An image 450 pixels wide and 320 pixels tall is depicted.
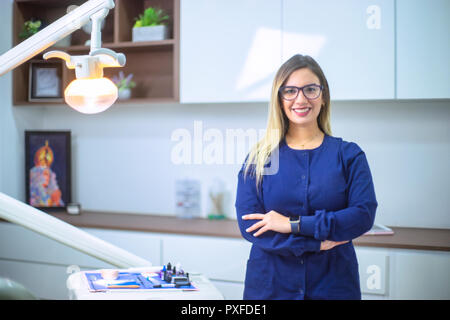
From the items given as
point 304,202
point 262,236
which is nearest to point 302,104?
point 304,202

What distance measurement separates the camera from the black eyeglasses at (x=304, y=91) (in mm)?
1479

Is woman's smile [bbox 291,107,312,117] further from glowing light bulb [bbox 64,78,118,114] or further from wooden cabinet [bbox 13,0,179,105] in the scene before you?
wooden cabinet [bbox 13,0,179,105]

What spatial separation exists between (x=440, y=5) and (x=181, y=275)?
67.1 inches

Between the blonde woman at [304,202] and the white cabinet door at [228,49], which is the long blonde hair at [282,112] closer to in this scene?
the blonde woman at [304,202]

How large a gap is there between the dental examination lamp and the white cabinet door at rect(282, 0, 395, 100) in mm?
1237

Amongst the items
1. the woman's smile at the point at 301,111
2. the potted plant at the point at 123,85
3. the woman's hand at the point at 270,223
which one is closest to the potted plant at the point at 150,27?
the potted plant at the point at 123,85

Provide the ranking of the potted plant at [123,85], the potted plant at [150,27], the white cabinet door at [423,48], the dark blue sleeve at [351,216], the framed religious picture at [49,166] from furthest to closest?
the framed religious picture at [49,166], the potted plant at [123,85], the potted plant at [150,27], the white cabinet door at [423,48], the dark blue sleeve at [351,216]

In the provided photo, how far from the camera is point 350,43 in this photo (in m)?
2.13

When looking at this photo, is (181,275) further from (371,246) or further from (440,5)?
(440,5)

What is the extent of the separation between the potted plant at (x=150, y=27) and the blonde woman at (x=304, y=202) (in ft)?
3.64

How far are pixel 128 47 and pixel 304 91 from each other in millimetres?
1354

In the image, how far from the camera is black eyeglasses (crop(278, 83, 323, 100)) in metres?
1.48

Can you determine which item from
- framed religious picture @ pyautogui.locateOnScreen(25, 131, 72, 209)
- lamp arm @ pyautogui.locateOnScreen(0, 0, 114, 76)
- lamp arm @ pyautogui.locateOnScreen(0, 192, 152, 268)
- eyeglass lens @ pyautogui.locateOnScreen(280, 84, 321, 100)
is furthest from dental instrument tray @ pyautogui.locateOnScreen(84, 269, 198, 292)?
framed religious picture @ pyautogui.locateOnScreen(25, 131, 72, 209)
